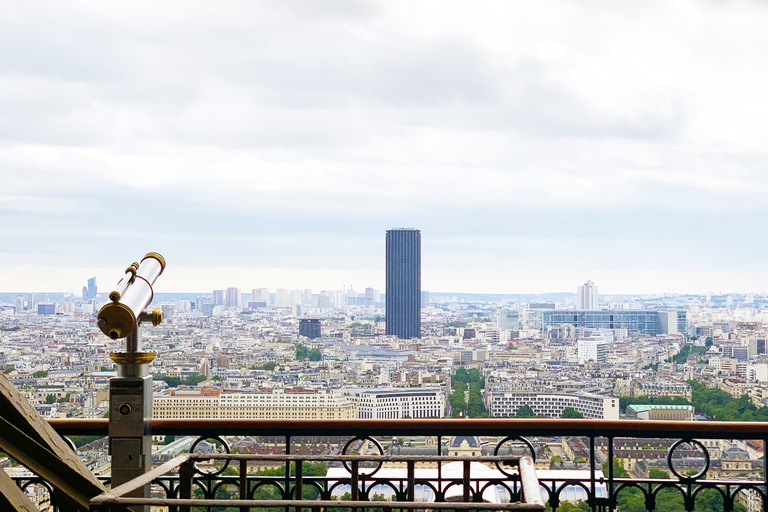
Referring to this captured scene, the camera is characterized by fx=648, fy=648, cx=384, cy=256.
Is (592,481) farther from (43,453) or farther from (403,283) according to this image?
(403,283)

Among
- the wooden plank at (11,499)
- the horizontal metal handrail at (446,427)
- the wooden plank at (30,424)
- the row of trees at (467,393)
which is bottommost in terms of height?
the row of trees at (467,393)

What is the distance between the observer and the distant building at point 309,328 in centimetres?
2356

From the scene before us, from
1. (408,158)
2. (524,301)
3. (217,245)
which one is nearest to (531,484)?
(524,301)

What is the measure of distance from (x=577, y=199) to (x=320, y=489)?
39.0m

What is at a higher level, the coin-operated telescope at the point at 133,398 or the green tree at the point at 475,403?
the coin-operated telescope at the point at 133,398

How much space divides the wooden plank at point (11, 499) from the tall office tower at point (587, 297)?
25.8 metres

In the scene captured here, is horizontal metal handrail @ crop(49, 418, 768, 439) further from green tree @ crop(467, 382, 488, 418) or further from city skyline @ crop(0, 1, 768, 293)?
green tree @ crop(467, 382, 488, 418)

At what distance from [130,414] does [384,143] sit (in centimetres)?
2742

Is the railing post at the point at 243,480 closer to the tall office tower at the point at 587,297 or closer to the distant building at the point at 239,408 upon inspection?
the distant building at the point at 239,408

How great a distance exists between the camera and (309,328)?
79.6 feet

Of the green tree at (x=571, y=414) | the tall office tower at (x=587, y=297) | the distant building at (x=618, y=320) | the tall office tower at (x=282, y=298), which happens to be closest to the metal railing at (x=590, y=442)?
the green tree at (x=571, y=414)

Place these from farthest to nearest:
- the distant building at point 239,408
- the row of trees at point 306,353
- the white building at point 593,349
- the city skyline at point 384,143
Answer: the row of trees at point 306,353 → the white building at point 593,349 → the city skyline at point 384,143 → the distant building at point 239,408

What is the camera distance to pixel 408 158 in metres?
32.0

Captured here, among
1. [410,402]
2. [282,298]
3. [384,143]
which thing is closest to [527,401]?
[410,402]
